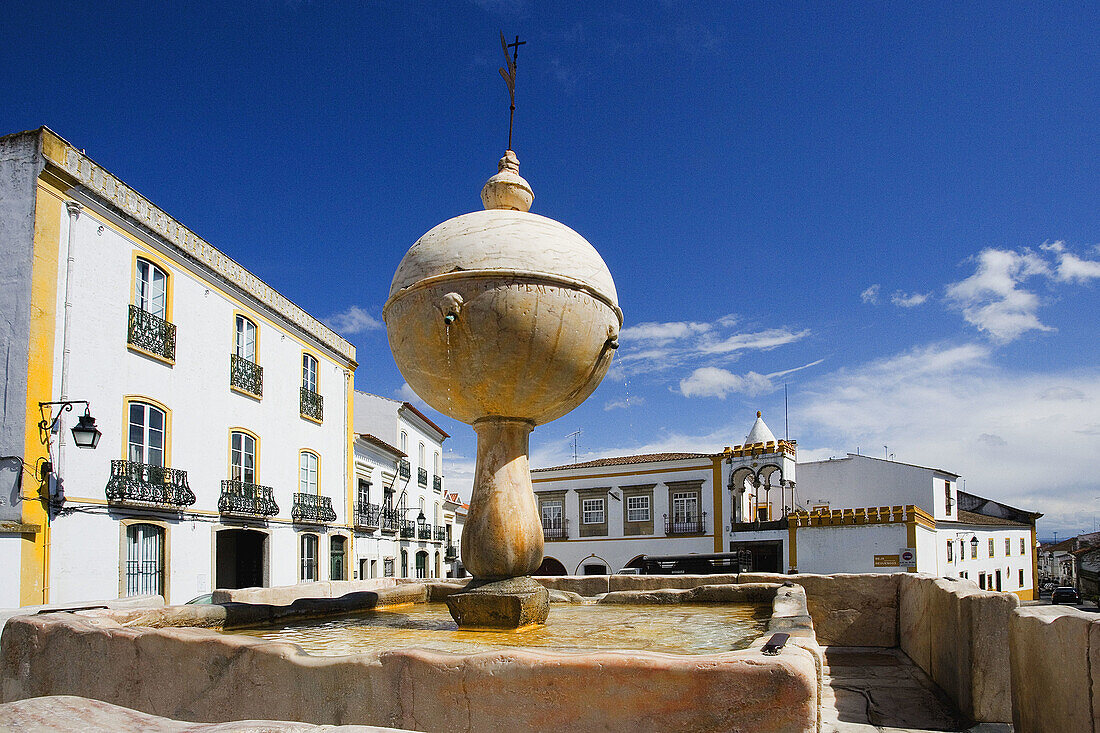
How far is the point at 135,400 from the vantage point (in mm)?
16734

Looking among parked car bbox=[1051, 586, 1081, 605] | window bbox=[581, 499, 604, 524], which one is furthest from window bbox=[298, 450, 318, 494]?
parked car bbox=[1051, 586, 1081, 605]

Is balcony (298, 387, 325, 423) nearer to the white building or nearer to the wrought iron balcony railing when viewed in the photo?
the wrought iron balcony railing

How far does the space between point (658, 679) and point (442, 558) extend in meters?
38.6

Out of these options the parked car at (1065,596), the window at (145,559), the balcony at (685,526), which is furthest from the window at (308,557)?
the parked car at (1065,596)

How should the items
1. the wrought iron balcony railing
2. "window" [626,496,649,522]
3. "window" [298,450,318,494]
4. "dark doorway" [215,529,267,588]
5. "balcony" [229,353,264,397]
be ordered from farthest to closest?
1. "window" [626,496,649,522]
2. the wrought iron balcony railing
3. "window" [298,450,318,494]
4. "dark doorway" [215,529,267,588]
5. "balcony" [229,353,264,397]

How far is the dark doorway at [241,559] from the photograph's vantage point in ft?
71.5

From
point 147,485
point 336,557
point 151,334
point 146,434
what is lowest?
point 336,557

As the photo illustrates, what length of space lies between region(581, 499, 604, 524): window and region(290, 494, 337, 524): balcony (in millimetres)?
19579

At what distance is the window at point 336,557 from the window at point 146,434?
896cm

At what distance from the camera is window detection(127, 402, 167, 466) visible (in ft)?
55.0

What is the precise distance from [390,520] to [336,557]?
18.3 ft

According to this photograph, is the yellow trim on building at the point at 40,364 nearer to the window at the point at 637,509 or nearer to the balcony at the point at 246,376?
the balcony at the point at 246,376

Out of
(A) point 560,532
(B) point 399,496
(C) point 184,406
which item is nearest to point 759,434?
(A) point 560,532

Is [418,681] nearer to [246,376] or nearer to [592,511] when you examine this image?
[246,376]
